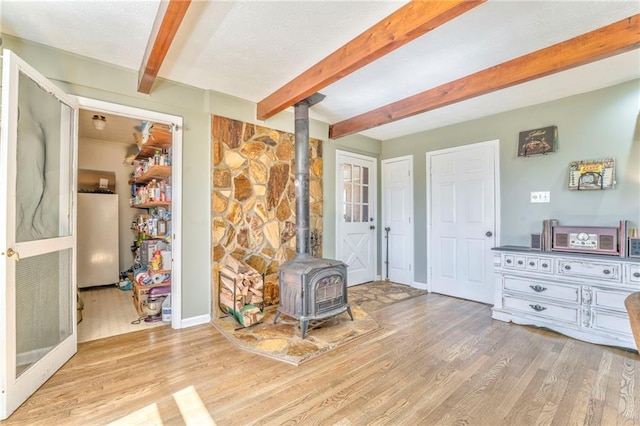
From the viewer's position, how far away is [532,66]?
2.38 m

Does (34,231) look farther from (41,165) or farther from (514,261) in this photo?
(514,261)

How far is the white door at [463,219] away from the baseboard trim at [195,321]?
3.24 meters

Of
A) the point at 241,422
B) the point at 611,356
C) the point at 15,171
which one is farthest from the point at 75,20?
the point at 611,356

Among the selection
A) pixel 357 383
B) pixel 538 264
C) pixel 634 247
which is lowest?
pixel 357 383

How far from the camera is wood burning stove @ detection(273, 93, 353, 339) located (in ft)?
9.05

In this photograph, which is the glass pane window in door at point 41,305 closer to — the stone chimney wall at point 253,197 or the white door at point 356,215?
the stone chimney wall at point 253,197

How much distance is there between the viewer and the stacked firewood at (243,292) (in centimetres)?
295

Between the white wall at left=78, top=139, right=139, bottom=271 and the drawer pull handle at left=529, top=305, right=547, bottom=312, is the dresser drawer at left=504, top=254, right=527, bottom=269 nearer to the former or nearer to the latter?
the drawer pull handle at left=529, top=305, right=547, bottom=312

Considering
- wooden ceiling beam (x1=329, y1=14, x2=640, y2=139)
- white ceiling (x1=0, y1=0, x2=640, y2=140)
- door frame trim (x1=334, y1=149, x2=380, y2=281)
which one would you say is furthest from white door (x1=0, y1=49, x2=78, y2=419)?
wooden ceiling beam (x1=329, y1=14, x2=640, y2=139)

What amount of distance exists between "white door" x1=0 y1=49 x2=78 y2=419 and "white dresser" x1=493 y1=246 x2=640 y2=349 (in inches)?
165

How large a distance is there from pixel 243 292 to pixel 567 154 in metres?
3.91

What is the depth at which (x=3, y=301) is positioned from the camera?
1.68 metres

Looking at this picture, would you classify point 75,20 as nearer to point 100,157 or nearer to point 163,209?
point 163,209

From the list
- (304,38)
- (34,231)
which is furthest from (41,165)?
(304,38)
